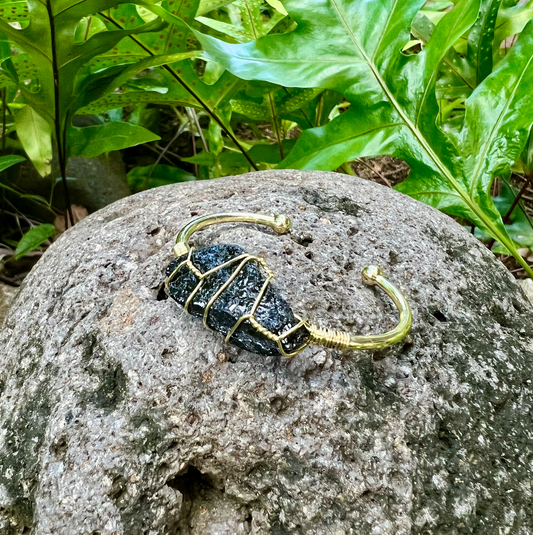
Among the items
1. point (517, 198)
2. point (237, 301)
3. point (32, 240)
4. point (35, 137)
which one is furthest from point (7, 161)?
point (517, 198)

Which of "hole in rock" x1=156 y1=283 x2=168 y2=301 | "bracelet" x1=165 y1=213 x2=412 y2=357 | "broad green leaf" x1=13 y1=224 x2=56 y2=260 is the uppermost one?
"bracelet" x1=165 y1=213 x2=412 y2=357

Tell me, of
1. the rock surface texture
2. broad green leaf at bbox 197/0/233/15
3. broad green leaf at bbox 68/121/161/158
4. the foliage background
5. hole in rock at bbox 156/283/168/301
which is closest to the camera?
the rock surface texture

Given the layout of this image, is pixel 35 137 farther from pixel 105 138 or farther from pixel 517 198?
pixel 517 198

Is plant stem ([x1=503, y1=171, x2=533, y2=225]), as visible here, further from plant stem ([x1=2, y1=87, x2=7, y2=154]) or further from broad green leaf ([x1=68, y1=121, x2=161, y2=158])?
plant stem ([x1=2, y1=87, x2=7, y2=154])

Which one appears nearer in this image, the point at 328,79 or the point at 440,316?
the point at 440,316

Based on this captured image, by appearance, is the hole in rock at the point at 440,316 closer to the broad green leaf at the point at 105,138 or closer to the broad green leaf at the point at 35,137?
the broad green leaf at the point at 105,138

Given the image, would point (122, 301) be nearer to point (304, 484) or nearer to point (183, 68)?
point (304, 484)

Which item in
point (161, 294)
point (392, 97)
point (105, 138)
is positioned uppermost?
point (392, 97)

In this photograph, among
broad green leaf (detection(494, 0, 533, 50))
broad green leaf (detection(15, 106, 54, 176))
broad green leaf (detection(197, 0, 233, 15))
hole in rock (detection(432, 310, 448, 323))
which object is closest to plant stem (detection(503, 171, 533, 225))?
broad green leaf (detection(494, 0, 533, 50))

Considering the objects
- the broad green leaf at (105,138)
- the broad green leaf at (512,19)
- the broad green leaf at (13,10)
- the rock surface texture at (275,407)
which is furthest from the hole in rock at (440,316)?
the broad green leaf at (13,10)
